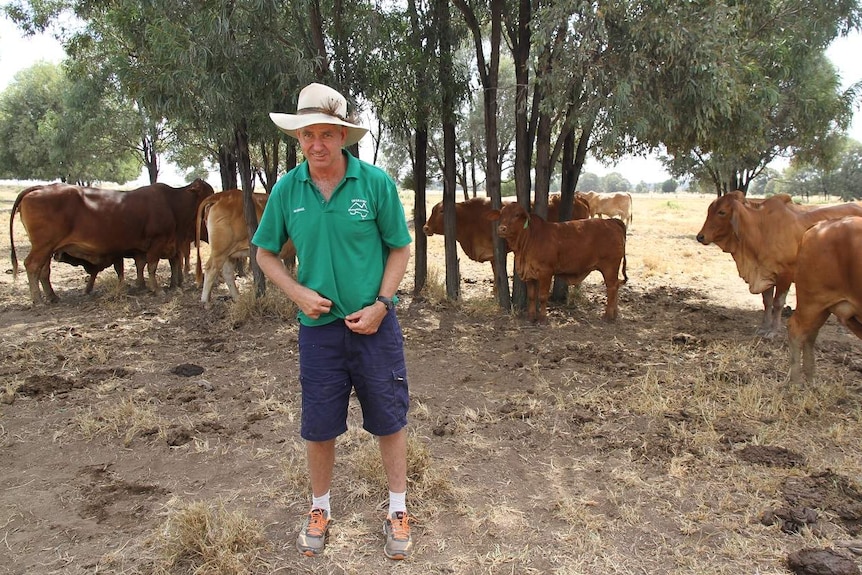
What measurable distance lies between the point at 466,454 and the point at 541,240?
4.00m

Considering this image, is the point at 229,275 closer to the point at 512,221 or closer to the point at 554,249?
the point at 512,221

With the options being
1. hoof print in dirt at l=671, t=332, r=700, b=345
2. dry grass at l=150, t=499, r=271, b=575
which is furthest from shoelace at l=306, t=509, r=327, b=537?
hoof print in dirt at l=671, t=332, r=700, b=345

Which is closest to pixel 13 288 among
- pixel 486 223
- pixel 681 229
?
pixel 486 223

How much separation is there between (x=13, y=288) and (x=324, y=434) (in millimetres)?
9214

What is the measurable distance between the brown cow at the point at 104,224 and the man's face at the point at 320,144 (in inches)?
272

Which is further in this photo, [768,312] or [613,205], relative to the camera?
[613,205]

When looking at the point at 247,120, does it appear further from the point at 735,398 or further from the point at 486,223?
the point at 735,398

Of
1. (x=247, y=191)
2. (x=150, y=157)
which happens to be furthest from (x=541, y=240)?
(x=150, y=157)

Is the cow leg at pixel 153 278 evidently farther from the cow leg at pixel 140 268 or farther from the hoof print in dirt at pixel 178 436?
the hoof print in dirt at pixel 178 436

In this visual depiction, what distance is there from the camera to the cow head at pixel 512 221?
740cm

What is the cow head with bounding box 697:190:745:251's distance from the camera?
269 inches

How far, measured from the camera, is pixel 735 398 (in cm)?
483

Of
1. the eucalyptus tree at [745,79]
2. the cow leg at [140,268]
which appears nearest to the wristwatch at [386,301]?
the eucalyptus tree at [745,79]

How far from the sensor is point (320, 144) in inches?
107
